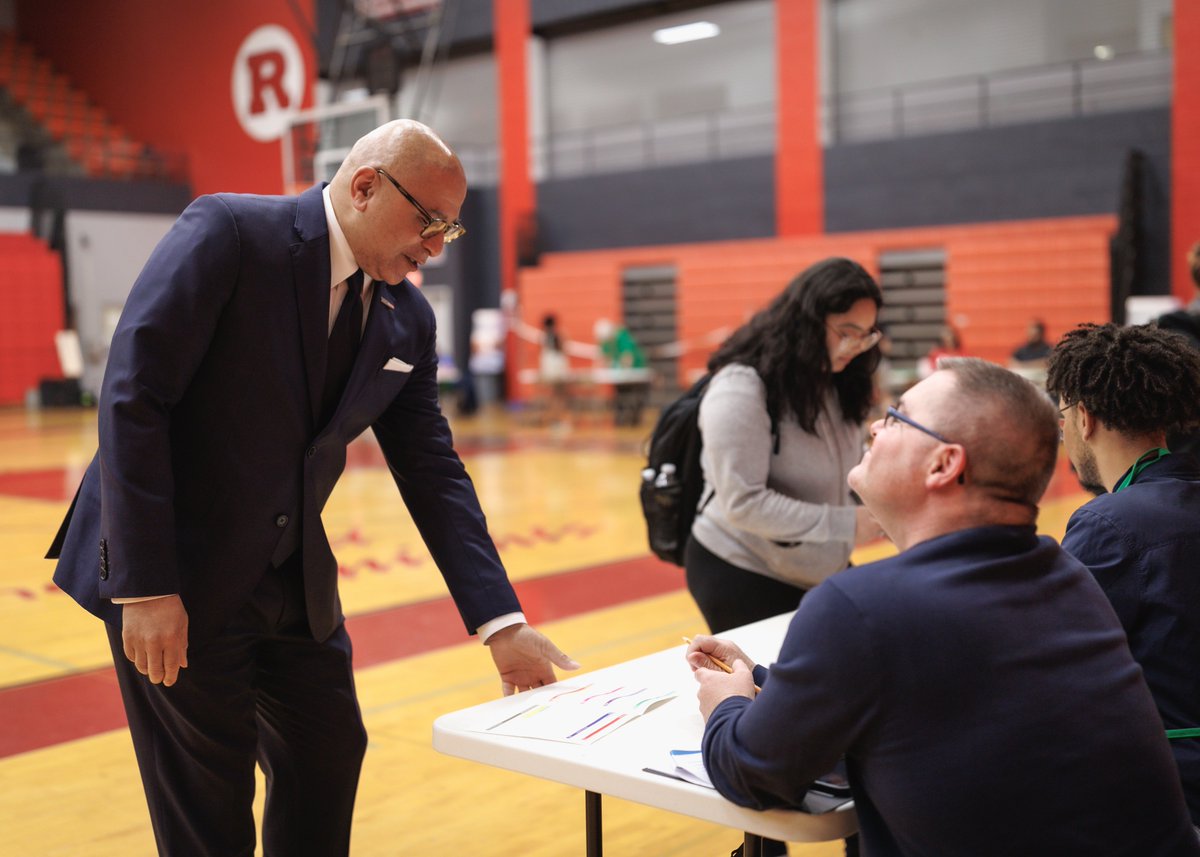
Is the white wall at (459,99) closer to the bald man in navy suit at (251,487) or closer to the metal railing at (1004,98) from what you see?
the metal railing at (1004,98)

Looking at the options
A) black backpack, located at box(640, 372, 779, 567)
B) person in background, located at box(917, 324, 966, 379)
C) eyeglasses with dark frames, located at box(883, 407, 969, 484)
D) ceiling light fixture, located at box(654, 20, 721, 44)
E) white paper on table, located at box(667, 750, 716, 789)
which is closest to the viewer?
eyeglasses with dark frames, located at box(883, 407, 969, 484)

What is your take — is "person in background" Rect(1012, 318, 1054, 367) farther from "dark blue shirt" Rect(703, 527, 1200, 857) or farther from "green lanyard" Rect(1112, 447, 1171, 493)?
"dark blue shirt" Rect(703, 527, 1200, 857)

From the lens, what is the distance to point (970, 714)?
138 centimetres

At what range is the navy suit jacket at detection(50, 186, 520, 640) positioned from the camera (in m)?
1.82

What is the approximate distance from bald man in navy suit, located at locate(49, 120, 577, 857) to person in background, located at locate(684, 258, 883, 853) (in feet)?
2.77

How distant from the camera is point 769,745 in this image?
4.77ft

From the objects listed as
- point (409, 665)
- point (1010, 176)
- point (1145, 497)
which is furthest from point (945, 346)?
point (1145, 497)

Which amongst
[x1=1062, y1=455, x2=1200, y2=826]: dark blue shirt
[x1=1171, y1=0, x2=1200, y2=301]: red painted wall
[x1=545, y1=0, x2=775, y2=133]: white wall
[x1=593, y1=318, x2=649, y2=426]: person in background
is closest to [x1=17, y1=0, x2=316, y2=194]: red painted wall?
[x1=545, y1=0, x2=775, y2=133]: white wall

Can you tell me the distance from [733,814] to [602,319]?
58.0 ft

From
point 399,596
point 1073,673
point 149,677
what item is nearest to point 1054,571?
point 1073,673

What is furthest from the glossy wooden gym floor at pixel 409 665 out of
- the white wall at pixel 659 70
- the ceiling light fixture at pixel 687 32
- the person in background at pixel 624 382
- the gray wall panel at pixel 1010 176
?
the ceiling light fixture at pixel 687 32

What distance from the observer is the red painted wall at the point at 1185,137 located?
13.7 metres

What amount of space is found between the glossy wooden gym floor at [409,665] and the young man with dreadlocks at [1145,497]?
4.64ft

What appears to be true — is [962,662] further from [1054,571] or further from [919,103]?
[919,103]
